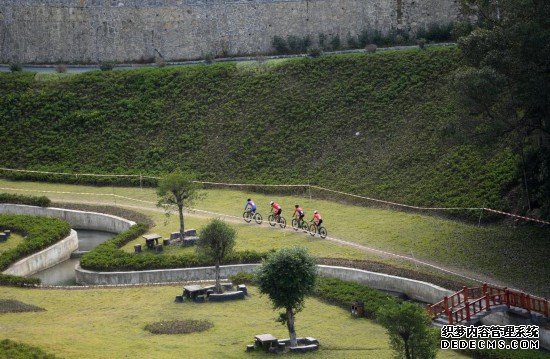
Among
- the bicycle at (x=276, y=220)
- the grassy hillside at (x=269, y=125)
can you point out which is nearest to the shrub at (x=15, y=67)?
the grassy hillside at (x=269, y=125)

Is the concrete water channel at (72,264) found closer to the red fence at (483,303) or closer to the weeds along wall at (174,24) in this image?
the red fence at (483,303)

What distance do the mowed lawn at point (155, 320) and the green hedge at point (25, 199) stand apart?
13.4 metres

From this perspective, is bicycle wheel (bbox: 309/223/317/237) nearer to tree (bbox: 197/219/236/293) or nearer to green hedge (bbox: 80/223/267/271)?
green hedge (bbox: 80/223/267/271)

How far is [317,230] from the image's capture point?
44781mm

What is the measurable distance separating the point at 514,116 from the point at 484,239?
15.1 feet

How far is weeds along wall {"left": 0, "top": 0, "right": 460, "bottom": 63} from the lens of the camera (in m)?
65.5

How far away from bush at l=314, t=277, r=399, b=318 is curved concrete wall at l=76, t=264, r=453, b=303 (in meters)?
0.98

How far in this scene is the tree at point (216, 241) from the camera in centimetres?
3762

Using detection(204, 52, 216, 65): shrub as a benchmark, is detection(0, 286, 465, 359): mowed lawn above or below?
below

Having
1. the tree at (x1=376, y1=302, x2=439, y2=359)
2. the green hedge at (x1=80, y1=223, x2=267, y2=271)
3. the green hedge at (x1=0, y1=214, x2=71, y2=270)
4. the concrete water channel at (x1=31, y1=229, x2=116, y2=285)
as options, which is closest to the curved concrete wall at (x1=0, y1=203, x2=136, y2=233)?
the concrete water channel at (x1=31, y1=229, x2=116, y2=285)

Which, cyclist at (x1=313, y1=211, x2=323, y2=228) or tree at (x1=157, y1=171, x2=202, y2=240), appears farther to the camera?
tree at (x1=157, y1=171, x2=202, y2=240)

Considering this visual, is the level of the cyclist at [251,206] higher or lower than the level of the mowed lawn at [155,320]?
higher

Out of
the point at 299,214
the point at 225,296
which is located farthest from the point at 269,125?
the point at 225,296

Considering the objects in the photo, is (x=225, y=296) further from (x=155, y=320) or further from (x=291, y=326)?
(x=291, y=326)
